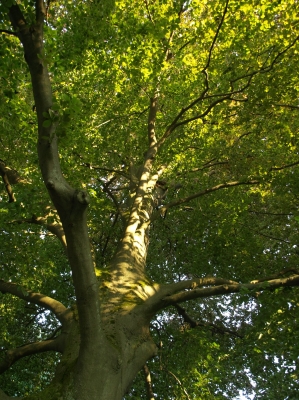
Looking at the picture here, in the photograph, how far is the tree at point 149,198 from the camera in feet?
14.3

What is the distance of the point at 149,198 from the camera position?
331 inches

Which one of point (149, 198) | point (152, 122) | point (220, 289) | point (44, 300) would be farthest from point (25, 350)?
point (152, 122)

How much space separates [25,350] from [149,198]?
421 cm

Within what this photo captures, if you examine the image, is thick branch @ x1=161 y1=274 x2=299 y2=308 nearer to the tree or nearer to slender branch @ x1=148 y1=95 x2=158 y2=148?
the tree

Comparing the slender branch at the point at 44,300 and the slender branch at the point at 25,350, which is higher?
the slender branch at the point at 44,300

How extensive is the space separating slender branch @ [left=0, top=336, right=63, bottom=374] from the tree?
2 cm

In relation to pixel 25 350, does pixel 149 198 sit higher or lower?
higher

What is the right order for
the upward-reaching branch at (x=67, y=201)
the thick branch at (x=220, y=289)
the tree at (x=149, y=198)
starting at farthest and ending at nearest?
the thick branch at (x=220, y=289), the tree at (x=149, y=198), the upward-reaching branch at (x=67, y=201)

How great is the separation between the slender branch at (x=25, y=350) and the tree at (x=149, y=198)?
0.02m

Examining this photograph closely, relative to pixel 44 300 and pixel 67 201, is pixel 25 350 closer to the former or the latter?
pixel 44 300

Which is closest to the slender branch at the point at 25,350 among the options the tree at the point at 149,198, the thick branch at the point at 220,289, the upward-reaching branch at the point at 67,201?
the tree at the point at 149,198

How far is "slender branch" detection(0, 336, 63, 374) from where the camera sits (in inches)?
200

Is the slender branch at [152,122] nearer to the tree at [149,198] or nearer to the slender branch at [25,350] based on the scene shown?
the tree at [149,198]

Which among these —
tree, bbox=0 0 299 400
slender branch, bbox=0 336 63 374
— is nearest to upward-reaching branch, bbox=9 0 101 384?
tree, bbox=0 0 299 400
